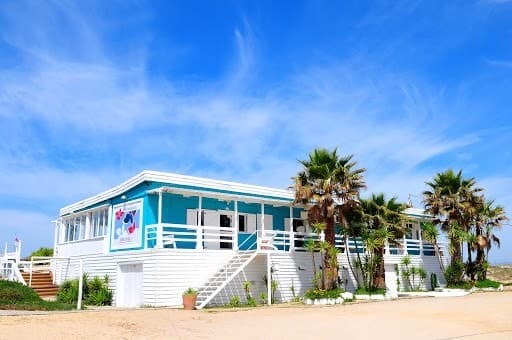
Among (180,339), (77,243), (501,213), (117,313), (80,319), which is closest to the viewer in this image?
(180,339)

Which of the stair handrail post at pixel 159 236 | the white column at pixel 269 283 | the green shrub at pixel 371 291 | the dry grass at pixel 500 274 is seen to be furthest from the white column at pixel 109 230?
the dry grass at pixel 500 274

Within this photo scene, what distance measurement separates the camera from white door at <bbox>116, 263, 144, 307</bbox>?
21.7 meters

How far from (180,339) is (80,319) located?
523cm

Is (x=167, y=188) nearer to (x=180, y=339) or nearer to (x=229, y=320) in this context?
(x=229, y=320)

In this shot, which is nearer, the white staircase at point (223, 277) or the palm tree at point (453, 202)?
the white staircase at point (223, 277)

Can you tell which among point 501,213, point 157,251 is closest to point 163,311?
point 157,251

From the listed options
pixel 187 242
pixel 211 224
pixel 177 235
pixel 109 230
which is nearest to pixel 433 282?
pixel 211 224

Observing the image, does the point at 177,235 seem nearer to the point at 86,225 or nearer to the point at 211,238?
the point at 211,238

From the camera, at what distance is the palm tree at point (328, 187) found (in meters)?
23.0

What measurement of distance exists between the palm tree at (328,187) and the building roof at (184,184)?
2417 mm

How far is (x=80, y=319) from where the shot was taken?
1535 centimetres

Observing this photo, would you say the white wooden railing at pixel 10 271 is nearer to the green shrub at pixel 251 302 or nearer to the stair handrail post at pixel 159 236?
the stair handrail post at pixel 159 236

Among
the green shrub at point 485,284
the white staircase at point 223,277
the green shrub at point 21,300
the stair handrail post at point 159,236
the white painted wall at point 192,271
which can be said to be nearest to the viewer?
the green shrub at point 21,300

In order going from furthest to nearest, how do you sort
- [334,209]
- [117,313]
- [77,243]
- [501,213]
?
[501,213] → [77,243] → [334,209] → [117,313]
